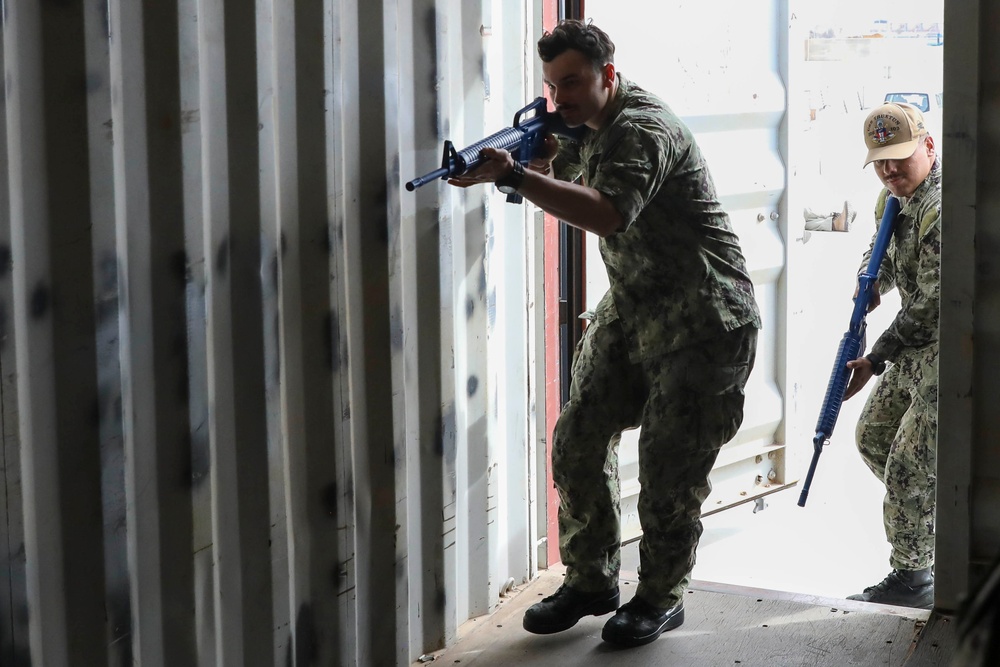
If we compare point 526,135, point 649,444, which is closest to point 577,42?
point 526,135

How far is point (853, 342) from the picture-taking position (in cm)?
336

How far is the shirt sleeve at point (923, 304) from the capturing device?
314cm

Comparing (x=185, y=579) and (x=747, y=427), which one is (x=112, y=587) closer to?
(x=185, y=579)

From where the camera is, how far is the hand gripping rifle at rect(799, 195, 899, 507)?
3.35 m

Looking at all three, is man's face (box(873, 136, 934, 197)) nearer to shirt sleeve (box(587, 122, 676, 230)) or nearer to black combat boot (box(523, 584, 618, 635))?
shirt sleeve (box(587, 122, 676, 230))

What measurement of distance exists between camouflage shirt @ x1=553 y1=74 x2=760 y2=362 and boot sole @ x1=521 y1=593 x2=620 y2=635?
2.33 feet


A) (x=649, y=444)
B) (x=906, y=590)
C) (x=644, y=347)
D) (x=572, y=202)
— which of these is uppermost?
(x=572, y=202)

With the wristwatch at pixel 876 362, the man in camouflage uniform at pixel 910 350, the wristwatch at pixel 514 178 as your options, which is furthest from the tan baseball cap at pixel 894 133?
the wristwatch at pixel 514 178

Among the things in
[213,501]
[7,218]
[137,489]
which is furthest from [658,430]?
[7,218]

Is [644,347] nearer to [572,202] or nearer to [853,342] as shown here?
[572,202]

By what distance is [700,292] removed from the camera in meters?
2.66

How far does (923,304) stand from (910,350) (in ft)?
0.64

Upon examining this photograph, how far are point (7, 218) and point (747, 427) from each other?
2925mm

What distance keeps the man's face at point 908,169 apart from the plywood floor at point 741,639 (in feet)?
4.23
